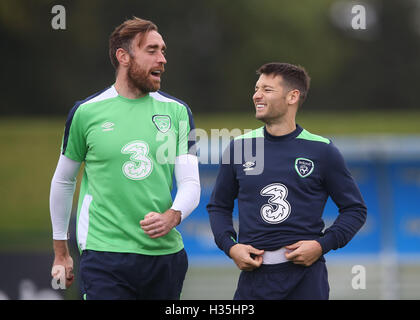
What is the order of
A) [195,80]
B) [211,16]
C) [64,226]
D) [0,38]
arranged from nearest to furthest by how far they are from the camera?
[64,226] → [0,38] → [195,80] → [211,16]

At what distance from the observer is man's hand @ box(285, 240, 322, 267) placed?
13.9 ft

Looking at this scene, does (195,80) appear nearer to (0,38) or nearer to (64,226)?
(0,38)

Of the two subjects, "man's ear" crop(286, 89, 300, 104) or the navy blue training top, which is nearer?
the navy blue training top

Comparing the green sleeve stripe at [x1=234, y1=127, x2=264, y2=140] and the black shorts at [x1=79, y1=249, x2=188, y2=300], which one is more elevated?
the green sleeve stripe at [x1=234, y1=127, x2=264, y2=140]

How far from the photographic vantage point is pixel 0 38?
897 inches

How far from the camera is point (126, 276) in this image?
173 inches

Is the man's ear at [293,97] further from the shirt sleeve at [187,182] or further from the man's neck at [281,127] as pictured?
the shirt sleeve at [187,182]

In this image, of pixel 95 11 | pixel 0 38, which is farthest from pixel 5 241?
pixel 95 11

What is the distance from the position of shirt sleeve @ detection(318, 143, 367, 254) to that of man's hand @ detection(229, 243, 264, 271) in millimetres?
406

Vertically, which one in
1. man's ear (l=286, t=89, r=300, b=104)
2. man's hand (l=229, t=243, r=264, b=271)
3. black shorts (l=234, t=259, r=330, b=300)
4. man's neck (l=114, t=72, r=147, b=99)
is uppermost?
man's neck (l=114, t=72, r=147, b=99)

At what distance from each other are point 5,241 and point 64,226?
9.03 metres

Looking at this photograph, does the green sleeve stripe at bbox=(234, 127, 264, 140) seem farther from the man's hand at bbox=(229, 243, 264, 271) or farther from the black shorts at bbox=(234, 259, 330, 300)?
the black shorts at bbox=(234, 259, 330, 300)

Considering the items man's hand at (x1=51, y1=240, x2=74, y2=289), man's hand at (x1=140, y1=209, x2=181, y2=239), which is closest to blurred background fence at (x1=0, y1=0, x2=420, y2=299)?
man's hand at (x1=140, y1=209, x2=181, y2=239)

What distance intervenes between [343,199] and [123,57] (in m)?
1.54
